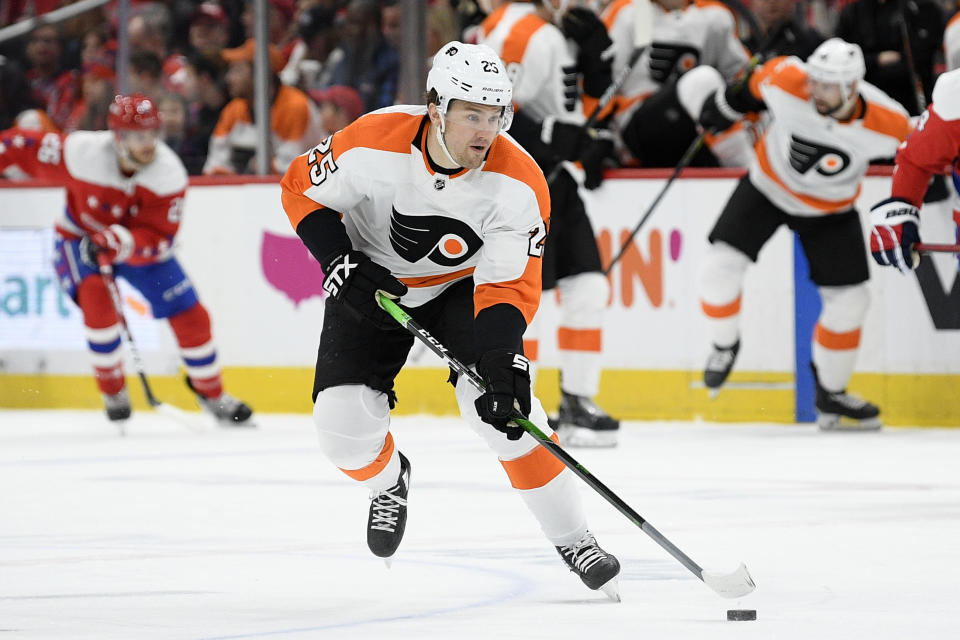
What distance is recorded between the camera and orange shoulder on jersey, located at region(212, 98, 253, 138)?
8406 millimetres

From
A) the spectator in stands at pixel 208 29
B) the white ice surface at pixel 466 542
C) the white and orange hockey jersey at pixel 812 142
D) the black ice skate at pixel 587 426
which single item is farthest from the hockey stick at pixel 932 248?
the spectator in stands at pixel 208 29

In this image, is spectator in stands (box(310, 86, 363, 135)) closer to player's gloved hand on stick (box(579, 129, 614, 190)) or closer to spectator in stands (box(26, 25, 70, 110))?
player's gloved hand on stick (box(579, 129, 614, 190))

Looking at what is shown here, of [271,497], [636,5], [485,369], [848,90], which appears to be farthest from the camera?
[636,5]

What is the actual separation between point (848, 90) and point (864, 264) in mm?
701

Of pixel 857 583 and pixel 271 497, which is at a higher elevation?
pixel 857 583

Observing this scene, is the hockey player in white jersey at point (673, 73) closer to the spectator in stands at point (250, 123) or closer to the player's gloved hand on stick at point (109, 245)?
the spectator in stands at point (250, 123)

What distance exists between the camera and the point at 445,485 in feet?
17.4

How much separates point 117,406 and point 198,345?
0.43 meters

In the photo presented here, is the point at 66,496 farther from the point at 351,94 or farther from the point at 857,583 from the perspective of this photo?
the point at 351,94

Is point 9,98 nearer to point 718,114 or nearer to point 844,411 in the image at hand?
point 718,114

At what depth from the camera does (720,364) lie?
691cm

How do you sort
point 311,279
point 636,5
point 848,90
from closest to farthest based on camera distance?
point 848,90 < point 636,5 < point 311,279

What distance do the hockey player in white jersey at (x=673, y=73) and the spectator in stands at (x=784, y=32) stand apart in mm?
211

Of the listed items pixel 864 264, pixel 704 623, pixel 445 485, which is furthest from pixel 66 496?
pixel 864 264
